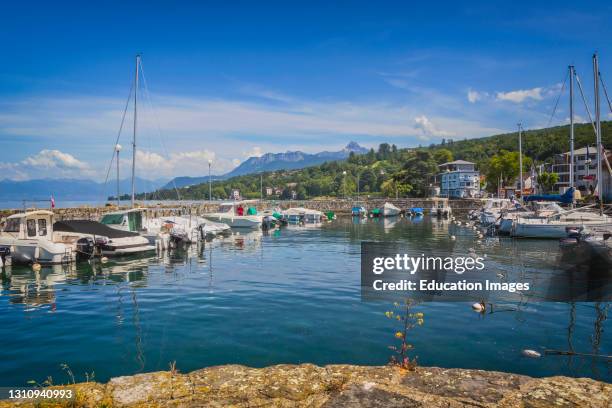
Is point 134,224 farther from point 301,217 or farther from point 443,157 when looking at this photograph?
point 443,157

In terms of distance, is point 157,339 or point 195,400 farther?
point 157,339

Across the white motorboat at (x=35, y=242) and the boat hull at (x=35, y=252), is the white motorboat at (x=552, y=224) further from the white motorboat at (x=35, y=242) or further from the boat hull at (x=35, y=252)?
the boat hull at (x=35, y=252)

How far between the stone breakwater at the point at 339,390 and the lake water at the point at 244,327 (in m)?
4.48

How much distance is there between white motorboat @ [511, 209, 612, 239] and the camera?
4259cm

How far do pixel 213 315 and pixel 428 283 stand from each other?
12.0m

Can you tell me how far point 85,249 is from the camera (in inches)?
1229

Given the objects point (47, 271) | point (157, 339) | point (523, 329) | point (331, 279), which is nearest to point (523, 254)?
point (331, 279)

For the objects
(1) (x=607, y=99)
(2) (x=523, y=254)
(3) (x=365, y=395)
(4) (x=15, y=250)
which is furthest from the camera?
(1) (x=607, y=99)

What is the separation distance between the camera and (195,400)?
586 cm

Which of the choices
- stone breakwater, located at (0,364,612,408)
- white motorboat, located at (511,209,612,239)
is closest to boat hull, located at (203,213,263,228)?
white motorboat, located at (511,209,612,239)

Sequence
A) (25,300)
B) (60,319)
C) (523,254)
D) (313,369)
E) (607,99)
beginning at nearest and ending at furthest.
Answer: (313,369) < (60,319) < (25,300) < (523,254) < (607,99)

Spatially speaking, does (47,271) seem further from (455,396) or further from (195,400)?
(455,396)

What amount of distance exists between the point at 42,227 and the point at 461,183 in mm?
129688

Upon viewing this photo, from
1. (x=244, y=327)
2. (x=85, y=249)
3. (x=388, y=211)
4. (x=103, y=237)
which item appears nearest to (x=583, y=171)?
(x=388, y=211)
